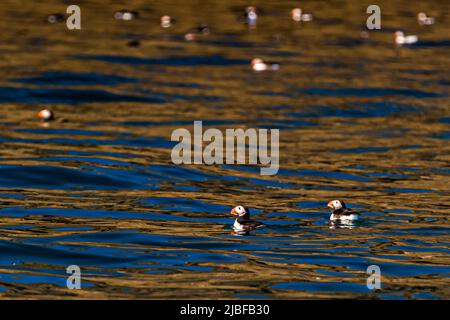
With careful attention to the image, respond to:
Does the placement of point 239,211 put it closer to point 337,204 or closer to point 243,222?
point 243,222

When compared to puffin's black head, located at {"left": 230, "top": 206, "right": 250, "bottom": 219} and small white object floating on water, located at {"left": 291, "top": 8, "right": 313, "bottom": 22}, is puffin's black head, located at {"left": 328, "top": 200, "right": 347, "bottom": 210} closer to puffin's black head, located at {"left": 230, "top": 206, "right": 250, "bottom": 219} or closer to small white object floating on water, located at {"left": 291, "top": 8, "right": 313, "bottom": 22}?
puffin's black head, located at {"left": 230, "top": 206, "right": 250, "bottom": 219}

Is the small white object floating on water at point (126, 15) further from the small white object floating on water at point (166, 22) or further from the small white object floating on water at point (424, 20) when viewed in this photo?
the small white object floating on water at point (424, 20)

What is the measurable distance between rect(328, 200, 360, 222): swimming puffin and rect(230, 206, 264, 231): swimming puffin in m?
1.32

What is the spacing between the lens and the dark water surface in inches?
767

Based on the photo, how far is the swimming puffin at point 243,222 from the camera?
21837 mm

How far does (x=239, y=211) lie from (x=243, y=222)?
432 mm

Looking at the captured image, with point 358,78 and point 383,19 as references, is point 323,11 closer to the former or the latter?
point 383,19

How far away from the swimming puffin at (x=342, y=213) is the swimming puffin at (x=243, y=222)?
1.32 meters

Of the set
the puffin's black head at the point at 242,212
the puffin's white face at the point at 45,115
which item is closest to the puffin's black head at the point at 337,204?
the puffin's black head at the point at 242,212

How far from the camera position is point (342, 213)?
2238cm

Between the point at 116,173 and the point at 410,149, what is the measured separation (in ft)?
25.1
